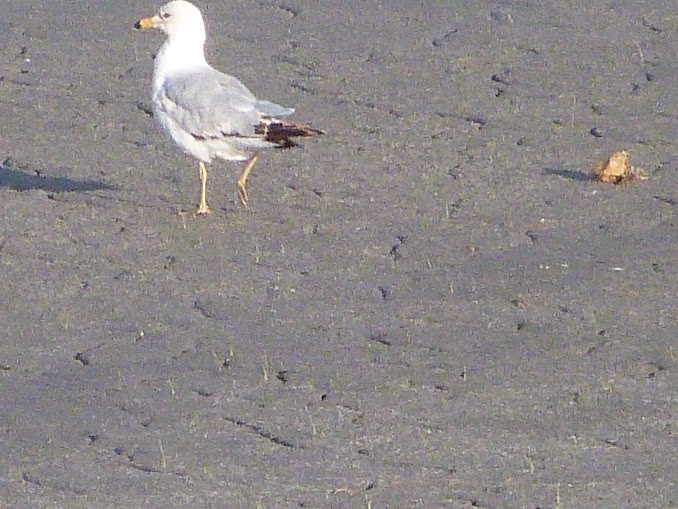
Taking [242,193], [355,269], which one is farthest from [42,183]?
[355,269]

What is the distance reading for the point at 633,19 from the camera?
1195 cm

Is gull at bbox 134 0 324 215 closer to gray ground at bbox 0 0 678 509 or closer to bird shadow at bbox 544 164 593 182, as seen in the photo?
gray ground at bbox 0 0 678 509

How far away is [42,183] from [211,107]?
1.22 m

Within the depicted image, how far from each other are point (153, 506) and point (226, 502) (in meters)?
0.23

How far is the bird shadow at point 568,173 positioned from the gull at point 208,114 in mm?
1561

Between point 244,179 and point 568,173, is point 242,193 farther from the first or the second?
point 568,173

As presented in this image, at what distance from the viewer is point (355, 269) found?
782 cm

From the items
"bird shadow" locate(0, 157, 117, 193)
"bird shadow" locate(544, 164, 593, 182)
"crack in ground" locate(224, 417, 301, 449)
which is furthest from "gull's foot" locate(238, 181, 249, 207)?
"crack in ground" locate(224, 417, 301, 449)

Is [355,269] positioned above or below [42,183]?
above

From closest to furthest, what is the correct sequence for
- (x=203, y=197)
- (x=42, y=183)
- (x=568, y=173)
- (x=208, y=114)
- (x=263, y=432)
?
(x=263, y=432), (x=208, y=114), (x=203, y=197), (x=42, y=183), (x=568, y=173)

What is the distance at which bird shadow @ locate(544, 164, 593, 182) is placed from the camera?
9141mm

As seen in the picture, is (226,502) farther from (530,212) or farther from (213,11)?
(213,11)

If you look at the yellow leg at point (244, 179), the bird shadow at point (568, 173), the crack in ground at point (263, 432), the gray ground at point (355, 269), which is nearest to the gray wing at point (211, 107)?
the yellow leg at point (244, 179)

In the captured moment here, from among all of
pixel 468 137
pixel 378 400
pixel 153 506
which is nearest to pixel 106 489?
pixel 153 506
